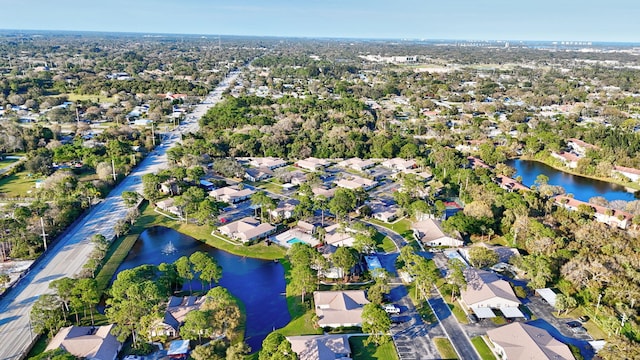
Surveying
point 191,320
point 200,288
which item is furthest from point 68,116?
point 191,320

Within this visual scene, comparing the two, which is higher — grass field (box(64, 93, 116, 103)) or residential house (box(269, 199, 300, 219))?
grass field (box(64, 93, 116, 103))

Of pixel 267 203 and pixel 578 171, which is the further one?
pixel 578 171

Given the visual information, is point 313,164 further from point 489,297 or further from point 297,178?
point 489,297

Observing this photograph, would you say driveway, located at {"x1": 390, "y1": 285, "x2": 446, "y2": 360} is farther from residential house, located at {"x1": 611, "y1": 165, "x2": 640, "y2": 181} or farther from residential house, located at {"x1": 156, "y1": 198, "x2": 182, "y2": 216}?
residential house, located at {"x1": 611, "y1": 165, "x2": 640, "y2": 181}

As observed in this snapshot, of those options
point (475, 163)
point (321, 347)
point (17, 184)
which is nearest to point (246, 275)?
point (321, 347)

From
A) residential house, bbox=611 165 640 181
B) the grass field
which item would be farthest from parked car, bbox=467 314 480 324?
the grass field

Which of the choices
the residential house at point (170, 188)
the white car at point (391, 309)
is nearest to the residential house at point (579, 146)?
the white car at point (391, 309)

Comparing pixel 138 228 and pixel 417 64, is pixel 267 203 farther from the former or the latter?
pixel 417 64
